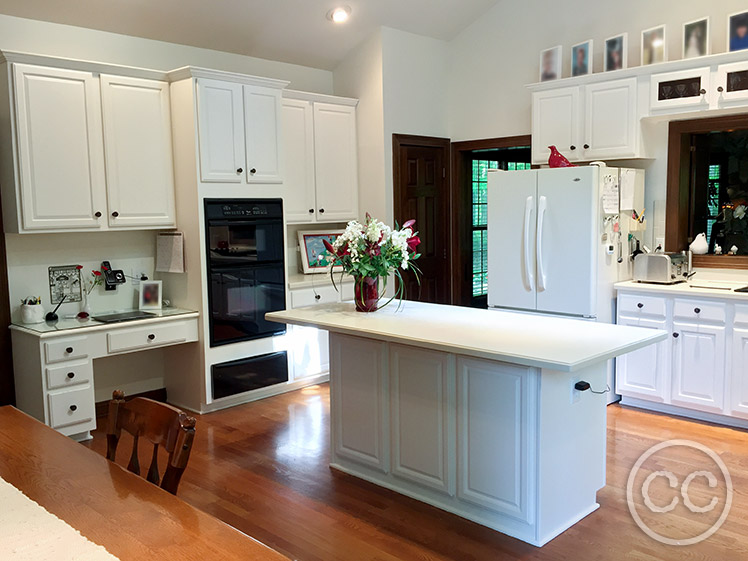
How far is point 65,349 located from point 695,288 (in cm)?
397

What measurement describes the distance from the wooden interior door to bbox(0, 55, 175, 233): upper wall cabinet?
2017mm

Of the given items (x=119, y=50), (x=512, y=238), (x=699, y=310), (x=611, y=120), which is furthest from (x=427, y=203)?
(x=119, y=50)

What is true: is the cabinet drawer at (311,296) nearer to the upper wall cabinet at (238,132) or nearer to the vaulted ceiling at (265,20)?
the upper wall cabinet at (238,132)

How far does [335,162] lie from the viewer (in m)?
5.70

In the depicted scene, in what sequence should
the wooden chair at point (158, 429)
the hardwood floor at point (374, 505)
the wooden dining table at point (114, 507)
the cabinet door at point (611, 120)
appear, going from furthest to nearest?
the cabinet door at point (611, 120) < the hardwood floor at point (374, 505) < the wooden chair at point (158, 429) < the wooden dining table at point (114, 507)

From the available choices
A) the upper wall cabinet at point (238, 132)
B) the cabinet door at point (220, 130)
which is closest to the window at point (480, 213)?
the upper wall cabinet at point (238, 132)

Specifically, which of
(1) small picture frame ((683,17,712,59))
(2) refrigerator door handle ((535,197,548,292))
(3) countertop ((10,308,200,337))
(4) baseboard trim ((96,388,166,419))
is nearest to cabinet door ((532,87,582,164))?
(2) refrigerator door handle ((535,197,548,292))

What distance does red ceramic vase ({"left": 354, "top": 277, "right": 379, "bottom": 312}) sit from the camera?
11.9ft

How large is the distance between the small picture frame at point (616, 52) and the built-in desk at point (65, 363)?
372cm

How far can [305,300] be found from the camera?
536cm

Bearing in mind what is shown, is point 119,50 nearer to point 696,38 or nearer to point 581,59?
point 581,59

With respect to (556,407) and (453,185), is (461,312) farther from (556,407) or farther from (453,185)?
(453,185)

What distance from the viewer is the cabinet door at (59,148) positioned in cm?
404

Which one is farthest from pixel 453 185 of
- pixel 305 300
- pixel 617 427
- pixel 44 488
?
pixel 44 488
